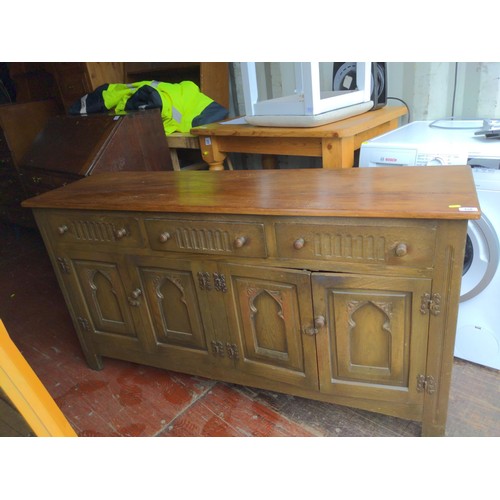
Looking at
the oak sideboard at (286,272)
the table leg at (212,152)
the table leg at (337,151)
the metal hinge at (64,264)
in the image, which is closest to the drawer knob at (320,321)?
the oak sideboard at (286,272)

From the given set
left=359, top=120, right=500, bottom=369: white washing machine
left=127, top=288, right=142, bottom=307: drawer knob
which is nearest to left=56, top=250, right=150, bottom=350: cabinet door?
left=127, top=288, right=142, bottom=307: drawer knob

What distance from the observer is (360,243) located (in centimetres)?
110

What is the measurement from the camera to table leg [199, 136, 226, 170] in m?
2.14

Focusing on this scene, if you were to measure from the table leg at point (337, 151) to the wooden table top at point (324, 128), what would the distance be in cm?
4

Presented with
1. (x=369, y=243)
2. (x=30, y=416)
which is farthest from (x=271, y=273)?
(x=30, y=416)

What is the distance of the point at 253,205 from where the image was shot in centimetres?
117

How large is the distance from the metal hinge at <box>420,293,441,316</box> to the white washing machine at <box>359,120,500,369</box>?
1.61ft

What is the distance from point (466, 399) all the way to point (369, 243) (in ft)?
2.86

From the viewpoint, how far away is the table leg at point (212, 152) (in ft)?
7.03

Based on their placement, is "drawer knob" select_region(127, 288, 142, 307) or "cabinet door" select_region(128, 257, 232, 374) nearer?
"cabinet door" select_region(128, 257, 232, 374)

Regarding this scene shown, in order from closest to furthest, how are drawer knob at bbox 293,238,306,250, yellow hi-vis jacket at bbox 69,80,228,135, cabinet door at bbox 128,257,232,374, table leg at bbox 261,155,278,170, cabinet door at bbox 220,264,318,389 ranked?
drawer knob at bbox 293,238,306,250, cabinet door at bbox 220,264,318,389, cabinet door at bbox 128,257,232,374, yellow hi-vis jacket at bbox 69,80,228,135, table leg at bbox 261,155,278,170

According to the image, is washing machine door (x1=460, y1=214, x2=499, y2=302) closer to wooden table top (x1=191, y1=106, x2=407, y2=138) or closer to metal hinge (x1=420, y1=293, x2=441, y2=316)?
metal hinge (x1=420, y1=293, x2=441, y2=316)

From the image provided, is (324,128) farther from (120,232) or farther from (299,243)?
(120,232)


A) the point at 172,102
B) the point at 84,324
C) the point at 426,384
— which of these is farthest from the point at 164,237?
the point at 172,102
